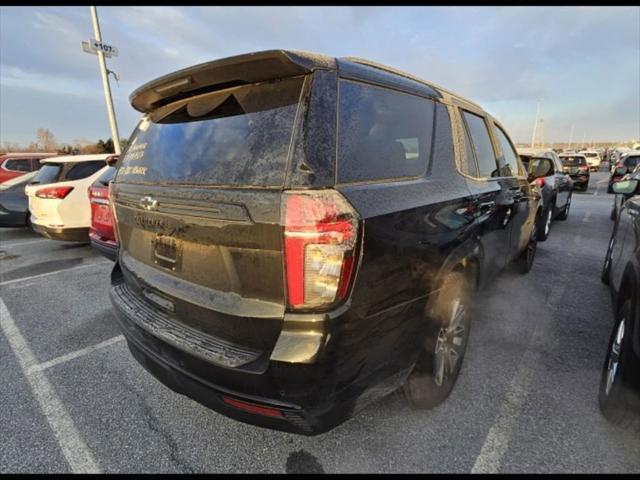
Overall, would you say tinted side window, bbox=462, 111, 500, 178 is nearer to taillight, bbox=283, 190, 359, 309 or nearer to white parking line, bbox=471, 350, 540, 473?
white parking line, bbox=471, 350, 540, 473

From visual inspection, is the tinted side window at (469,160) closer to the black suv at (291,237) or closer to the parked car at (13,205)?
the black suv at (291,237)

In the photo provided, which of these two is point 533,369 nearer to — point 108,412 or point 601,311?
point 601,311

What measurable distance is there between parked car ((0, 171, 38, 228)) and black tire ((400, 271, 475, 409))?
870 centimetres

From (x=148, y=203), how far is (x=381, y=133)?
1232 mm

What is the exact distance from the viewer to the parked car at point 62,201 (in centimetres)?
573

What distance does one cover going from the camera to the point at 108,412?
228cm

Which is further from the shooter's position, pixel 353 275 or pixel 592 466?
pixel 592 466

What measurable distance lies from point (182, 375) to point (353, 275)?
0.97 m

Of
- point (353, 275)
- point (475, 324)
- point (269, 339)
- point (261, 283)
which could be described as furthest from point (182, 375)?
point (475, 324)

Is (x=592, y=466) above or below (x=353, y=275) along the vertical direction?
below

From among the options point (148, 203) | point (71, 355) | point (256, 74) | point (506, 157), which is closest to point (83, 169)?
point (71, 355)

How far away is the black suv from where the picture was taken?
53.4 inches

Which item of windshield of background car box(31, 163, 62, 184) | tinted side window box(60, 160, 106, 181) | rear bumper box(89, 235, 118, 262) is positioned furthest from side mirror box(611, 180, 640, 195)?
windshield of background car box(31, 163, 62, 184)

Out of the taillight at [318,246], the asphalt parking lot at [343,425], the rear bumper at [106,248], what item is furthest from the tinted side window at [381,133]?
the rear bumper at [106,248]
